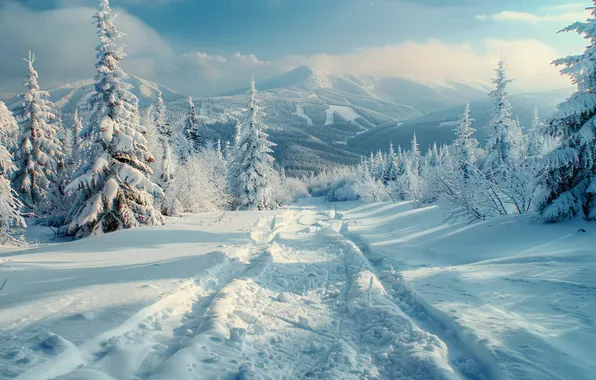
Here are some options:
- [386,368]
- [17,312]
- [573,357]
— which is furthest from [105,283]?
[573,357]

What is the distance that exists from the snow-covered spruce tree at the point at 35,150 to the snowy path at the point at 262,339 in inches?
1019

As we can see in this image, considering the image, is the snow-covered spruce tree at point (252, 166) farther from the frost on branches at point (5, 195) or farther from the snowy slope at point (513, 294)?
the snowy slope at point (513, 294)

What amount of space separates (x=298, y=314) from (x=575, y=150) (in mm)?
9838

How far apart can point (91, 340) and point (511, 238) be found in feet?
37.1

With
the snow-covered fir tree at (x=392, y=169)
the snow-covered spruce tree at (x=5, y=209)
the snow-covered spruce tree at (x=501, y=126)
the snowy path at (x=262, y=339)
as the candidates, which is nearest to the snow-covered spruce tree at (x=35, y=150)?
the snow-covered spruce tree at (x=5, y=209)

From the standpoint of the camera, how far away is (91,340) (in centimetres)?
379

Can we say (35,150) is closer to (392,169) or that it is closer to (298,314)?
(298,314)

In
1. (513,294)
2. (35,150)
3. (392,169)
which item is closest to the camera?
(513,294)

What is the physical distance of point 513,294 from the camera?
562cm

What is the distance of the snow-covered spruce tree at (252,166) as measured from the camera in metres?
27.9

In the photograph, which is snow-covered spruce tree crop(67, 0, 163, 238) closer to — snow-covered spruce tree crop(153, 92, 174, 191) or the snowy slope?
snow-covered spruce tree crop(153, 92, 174, 191)

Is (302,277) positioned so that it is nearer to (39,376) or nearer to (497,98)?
(39,376)

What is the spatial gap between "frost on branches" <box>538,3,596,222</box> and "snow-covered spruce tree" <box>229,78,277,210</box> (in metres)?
21.3

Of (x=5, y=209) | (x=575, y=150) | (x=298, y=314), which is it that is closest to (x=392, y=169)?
(x=575, y=150)
